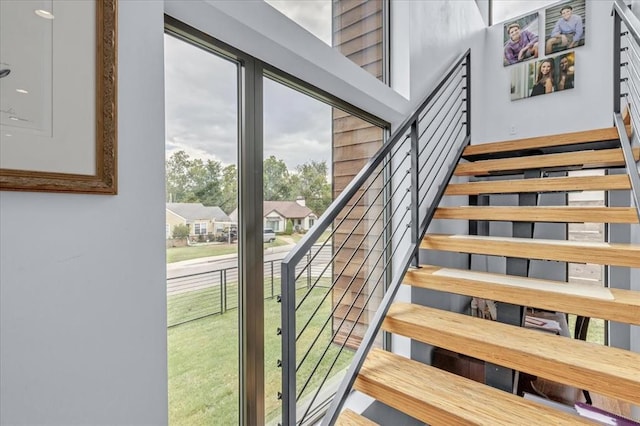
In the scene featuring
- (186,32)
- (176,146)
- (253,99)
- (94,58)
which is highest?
(186,32)

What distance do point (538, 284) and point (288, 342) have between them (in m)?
1.24

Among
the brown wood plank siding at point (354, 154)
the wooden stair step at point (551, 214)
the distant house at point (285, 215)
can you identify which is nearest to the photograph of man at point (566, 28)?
the brown wood plank siding at point (354, 154)

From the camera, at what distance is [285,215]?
159cm

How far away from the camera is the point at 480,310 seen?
2.77 meters

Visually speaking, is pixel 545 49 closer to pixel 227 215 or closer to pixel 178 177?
pixel 227 215

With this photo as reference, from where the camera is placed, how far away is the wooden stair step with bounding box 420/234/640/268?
1382mm

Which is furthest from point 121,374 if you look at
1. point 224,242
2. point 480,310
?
point 480,310

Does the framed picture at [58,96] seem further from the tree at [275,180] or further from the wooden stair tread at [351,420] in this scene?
the wooden stair tread at [351,420]

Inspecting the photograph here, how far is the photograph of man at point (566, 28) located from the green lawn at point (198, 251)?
148 inches

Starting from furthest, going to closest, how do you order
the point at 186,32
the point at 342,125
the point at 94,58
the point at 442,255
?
the point at 442,255, the point at 342,125, the point at 186,32, the point at 94,58

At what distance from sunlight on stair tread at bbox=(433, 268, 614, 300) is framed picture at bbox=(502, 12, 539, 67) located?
→ 9.47 feet

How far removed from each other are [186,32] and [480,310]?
286 cm

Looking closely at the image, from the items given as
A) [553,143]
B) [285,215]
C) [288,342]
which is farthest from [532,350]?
[553,143]

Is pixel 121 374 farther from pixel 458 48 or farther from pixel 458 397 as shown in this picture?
pixel 458 48
